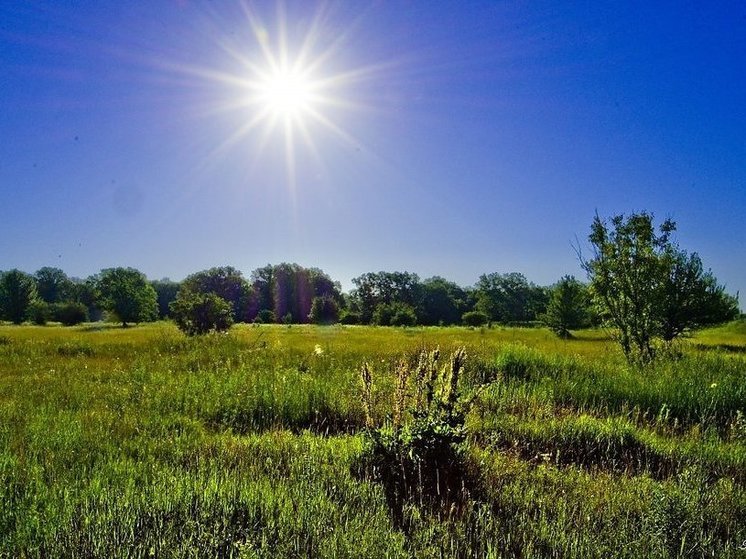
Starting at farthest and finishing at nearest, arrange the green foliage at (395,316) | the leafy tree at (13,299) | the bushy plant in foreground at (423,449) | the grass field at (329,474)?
the green foliage at (395,316) < the leafy tree at (13,299) < the bushy plant in foreground at (423,449) < the grass field at (329,474)

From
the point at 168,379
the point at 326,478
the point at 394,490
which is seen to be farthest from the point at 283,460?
the point at 168,379

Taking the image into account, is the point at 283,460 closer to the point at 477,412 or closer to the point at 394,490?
the point at 394,490

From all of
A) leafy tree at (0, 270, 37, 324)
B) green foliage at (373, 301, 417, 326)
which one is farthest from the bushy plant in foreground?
leafy tree at (0, 270, 37, 324)

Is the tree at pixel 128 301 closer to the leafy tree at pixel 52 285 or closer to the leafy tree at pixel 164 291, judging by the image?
the leafy tree at pixel 164 291

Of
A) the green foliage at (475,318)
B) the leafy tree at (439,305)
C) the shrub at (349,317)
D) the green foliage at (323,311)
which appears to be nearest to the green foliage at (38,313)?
the green foliage at (323,311)

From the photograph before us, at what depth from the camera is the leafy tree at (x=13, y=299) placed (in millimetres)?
68375

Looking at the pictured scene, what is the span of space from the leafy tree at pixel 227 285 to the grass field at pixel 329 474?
282 ft

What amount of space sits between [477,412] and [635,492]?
2742 millimetres

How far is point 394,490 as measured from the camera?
3.77 metres

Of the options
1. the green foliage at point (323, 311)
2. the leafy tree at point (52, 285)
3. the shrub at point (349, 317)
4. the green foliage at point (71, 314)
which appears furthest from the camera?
the leafy tree at point (52, 285)

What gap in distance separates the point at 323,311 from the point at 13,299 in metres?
47.8

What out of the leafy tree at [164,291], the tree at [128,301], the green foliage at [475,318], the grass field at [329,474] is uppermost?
the leafy tree at [164,291]

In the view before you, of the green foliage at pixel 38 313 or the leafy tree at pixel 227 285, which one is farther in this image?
the leafy tree at pixel 227 285

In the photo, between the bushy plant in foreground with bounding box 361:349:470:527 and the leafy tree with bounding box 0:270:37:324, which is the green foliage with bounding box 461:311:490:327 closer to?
the leafy tree with bounding box 0:270:37:324
